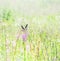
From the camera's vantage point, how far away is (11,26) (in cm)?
252

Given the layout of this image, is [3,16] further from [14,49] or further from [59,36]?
[59,36]

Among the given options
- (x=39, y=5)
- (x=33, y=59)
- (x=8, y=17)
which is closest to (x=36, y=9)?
(x=39, y=5)

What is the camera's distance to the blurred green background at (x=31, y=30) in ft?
8.23

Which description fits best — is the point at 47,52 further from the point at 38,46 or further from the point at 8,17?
the point at 8,17

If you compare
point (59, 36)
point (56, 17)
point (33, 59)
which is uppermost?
point (56, 17)

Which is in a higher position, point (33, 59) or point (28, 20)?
point (28, 20)

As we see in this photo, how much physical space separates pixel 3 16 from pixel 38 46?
16.0 inches

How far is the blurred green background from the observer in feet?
8.23

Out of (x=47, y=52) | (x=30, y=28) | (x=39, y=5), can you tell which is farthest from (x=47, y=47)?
(x=39, y=5)

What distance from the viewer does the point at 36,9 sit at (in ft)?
8.32

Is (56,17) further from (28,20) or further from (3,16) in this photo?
(3,16)

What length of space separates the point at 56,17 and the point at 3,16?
1.54 ft

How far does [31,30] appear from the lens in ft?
8.29

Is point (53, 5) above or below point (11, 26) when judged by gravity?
above
